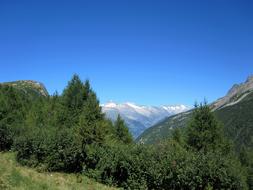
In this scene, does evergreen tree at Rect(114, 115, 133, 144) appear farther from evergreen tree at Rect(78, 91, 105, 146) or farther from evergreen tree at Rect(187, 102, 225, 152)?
evergreen tree at Rect(187, 102, 225, 152)

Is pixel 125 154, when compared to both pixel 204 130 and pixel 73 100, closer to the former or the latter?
pixel 204 130

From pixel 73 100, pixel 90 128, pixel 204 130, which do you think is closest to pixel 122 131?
pixel 73 100

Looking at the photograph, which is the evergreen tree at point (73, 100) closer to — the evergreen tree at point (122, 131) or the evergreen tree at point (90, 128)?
the evergreen tree at point (90, 128)

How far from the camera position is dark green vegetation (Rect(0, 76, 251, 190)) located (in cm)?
2331

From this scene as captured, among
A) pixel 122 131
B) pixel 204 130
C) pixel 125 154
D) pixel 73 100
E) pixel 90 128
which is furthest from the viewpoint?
pixel 122 131

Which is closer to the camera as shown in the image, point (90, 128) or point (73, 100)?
point (90, 128)

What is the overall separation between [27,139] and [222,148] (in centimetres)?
1817

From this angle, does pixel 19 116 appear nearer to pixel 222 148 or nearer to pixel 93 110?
pixel 93 110

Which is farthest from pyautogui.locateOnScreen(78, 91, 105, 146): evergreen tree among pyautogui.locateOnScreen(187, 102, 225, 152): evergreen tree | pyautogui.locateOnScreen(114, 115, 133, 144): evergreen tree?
pyautogui.locateOnScreen(114, 115, 133, 144): evergreen tree

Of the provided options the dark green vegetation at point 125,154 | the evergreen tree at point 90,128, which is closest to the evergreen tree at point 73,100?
the dark green vegetation at point 125,154

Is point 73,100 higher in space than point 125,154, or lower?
higher

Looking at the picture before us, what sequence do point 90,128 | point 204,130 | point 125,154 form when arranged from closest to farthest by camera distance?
point 125,154 → point 204,130 → point 90,128

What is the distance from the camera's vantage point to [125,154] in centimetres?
2606

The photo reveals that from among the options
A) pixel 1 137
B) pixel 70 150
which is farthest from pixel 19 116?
pixel 70 150
